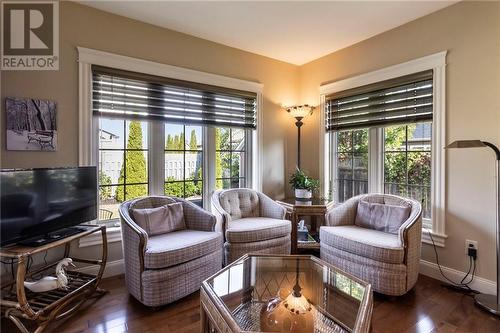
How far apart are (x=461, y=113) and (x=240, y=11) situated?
2190 millimetres

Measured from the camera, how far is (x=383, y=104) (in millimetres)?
2895

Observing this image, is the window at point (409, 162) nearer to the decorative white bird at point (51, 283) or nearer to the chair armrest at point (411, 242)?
the chair armrest at point (411, 242)

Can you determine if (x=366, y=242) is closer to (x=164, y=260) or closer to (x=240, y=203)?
(x=240, y=203)

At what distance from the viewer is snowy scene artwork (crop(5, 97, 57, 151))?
2088 mm

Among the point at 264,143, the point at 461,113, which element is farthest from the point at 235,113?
the point at 461,113

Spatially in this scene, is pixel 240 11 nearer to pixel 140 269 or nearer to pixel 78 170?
pixel 78 170

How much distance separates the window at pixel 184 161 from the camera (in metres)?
2.96

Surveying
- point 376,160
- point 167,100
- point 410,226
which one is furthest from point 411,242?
point 167,100

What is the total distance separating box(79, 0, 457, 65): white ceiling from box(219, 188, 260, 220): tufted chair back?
1.77 m

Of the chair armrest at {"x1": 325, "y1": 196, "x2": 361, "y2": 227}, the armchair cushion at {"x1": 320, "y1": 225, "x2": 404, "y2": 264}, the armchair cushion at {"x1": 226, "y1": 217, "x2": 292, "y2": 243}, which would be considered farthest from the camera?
the chair armrest at {"x1": 325, "y1": 196, "x2": 361, "y2": 227}

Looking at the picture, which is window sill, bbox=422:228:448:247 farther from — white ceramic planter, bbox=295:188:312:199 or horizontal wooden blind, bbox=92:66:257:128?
horizontal wooden blind, bbox=92:66:257:128

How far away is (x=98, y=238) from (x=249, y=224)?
4.69 feet

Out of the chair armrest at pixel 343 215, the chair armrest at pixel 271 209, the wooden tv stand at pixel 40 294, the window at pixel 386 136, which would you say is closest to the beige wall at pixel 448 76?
the window at pixel 386 136

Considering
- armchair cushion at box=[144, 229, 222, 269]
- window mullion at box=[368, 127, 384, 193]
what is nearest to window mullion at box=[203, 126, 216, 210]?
armchair cushion at box=[144, 229, 222, 269]
